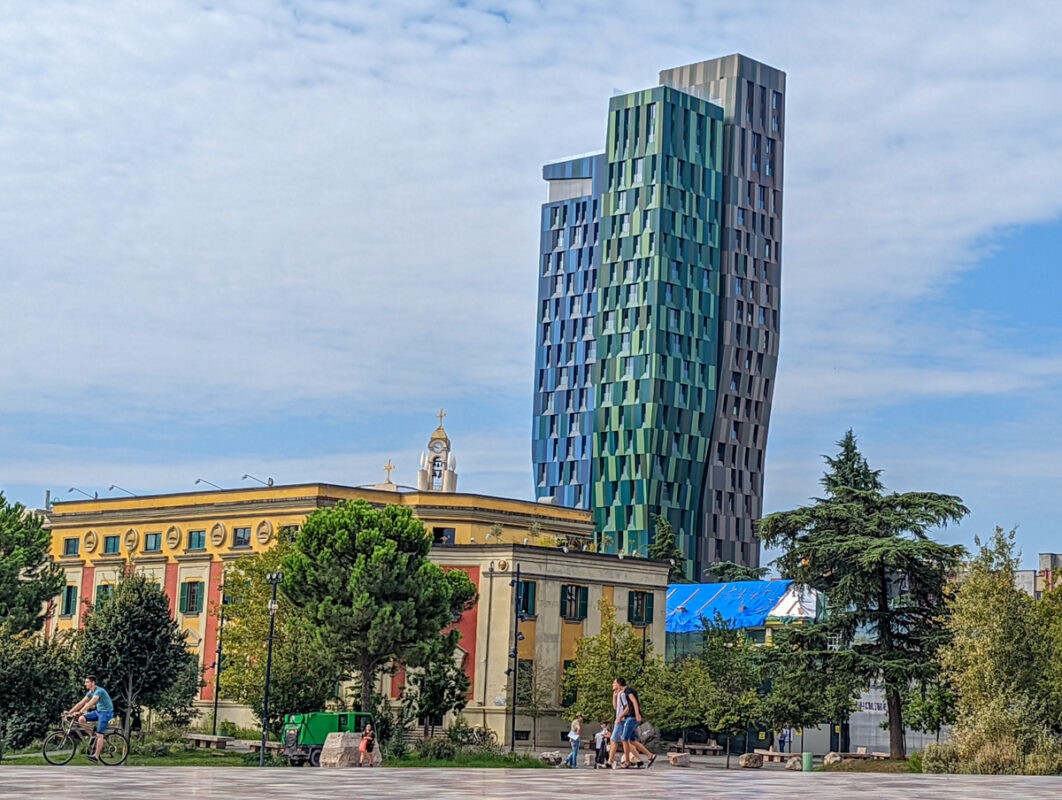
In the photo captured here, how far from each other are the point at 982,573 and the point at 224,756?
2721cm

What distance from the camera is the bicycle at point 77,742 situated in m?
28.4

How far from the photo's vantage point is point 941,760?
37906 millimetres

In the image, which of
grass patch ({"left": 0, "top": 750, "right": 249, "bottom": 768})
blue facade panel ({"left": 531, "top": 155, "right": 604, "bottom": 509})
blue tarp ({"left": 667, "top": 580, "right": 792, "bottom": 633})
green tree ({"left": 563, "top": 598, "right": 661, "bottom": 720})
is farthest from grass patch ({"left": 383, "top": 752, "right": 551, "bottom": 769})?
blue facade panel ({"left": 531, "top": 155, "right": 604, "bottom": 509})

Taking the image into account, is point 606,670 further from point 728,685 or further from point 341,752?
point 341,752

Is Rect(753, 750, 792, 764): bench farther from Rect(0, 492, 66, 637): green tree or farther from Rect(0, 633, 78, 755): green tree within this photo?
Rect(0, 492, 66, 637): green tree

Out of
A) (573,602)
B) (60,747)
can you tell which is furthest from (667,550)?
(60,747)

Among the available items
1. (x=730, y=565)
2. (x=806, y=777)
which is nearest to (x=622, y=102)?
(x=730, y=565)

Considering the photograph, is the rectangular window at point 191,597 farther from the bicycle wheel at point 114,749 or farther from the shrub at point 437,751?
the bicycle wheel at point 114,749

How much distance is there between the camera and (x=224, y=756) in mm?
53656

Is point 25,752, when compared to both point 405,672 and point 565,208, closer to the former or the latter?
point 405,672

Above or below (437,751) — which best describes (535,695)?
above

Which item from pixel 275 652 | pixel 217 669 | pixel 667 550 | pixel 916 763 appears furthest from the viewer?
pixel 667 550

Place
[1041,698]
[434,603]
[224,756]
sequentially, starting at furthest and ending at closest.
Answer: [434,603], [224,756], [1041,698]

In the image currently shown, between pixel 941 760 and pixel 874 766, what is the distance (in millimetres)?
10407
